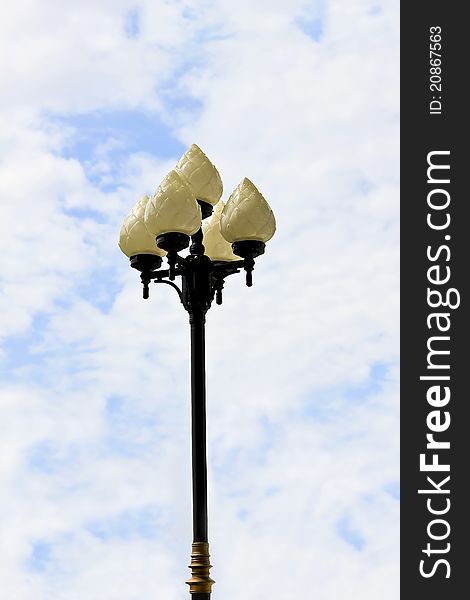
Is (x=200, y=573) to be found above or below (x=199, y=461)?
below

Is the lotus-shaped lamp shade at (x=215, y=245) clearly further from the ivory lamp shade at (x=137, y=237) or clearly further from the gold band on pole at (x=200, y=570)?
the gold band on pole at (x=200, y=570)

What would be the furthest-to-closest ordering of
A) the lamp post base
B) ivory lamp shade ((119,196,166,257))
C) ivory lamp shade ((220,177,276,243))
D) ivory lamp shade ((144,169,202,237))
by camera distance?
ivory lamp shade ((119,196,166,257)) → ivory lamp shade ((220,177,276,243)) → ivory lamp shade ((144,169,202,237)) → the lamp post base

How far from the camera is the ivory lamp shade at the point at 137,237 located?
19.4ft

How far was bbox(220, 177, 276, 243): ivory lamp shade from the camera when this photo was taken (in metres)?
5.79

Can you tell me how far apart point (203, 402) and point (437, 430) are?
1.31 meters

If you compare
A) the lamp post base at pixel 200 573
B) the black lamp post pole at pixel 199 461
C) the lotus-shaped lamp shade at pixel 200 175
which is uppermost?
the lotus-shaped lamp shade at pixel 200 175

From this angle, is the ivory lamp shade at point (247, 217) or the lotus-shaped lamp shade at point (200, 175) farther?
the lotus-shaped lamp shade at point (200, 175)

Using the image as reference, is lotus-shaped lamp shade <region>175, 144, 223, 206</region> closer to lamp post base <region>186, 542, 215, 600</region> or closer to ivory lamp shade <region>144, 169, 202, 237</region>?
ivory lamp shade <region>144, 169, 202, 237</region>

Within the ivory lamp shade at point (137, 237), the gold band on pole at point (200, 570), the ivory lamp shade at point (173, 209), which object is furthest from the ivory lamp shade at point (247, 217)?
the gold band on pole at point (200, 570)

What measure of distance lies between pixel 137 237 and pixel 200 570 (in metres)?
1.59

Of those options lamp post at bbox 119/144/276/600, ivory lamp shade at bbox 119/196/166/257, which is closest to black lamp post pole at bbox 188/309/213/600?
lamp post at bbox 119/144/276/600

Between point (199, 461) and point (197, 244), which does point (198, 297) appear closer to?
point (197, 244)

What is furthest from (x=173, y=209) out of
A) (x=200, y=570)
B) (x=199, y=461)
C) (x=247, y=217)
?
(x=200, y=570)

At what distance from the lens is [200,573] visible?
536cm
